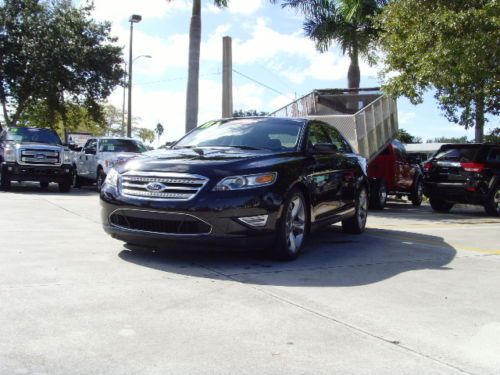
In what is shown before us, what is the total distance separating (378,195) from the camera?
13812mm

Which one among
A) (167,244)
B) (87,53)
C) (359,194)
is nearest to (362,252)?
(359,194)

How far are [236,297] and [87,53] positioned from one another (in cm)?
2419

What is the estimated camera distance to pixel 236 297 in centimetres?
457

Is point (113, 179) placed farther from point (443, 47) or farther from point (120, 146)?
point (120, 146)

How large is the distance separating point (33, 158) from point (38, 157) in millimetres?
143

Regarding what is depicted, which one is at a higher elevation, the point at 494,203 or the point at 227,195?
the point at 227,195

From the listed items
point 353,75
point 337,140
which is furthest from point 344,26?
point 337,140

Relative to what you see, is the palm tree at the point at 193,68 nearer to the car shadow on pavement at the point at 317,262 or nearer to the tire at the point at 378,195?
the tire at the point at 378,195

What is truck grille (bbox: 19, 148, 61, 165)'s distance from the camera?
621 inches

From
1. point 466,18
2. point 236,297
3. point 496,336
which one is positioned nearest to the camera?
point 496,336

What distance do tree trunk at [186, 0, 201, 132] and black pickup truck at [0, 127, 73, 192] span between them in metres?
4.21

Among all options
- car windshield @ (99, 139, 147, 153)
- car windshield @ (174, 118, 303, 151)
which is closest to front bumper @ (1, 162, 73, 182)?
car windshield @ (99, 139, 147, 153)

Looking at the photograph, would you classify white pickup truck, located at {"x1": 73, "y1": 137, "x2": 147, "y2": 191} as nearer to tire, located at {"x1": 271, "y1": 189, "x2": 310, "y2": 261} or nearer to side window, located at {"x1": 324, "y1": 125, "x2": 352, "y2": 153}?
side window, located at {"x1": 324, "y1": 125, "x2": 352, "y2": 153}

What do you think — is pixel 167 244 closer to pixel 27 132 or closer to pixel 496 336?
pixel 496 336
